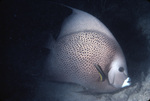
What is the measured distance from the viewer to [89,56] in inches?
78.8

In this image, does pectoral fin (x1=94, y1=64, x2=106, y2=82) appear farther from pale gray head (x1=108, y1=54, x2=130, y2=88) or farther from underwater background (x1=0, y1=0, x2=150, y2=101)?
underwater background (x1=0, y1=0, x2=150, y2=101)

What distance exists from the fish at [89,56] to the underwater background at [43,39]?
1.50ft

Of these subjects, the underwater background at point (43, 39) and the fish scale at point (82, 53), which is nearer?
the fish scale at point (82, 53)

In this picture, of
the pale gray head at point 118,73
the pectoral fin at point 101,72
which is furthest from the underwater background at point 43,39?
Result: the pectoral fin at point 101,72

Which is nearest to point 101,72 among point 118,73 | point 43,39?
point 118,73

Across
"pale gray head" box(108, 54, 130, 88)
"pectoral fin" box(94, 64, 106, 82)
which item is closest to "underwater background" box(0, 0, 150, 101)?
"pale gray head" box(108, 54, 130, 88)

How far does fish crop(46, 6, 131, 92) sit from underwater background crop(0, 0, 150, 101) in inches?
18.0

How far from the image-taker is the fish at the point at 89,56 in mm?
1955

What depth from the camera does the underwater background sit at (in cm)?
246

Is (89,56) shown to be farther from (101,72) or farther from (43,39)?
(43,39)

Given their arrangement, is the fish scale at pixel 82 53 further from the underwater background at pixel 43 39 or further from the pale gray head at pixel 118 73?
the underwater background at pixel 43 39

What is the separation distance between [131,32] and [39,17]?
2380mm

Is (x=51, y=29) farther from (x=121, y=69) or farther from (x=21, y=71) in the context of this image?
(x=121, y=69)

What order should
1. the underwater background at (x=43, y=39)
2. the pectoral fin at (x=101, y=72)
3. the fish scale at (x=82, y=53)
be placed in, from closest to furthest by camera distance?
the pectoral fin at (x=101, y=72) → the fish scale at (x=82, y=53) → the underwater background at (x=43, y=39)
